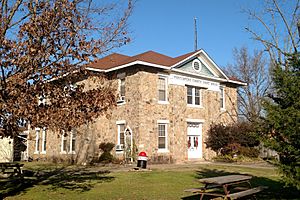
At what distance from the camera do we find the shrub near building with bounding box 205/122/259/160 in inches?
944

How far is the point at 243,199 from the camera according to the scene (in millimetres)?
9500

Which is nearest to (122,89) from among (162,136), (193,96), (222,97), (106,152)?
(162,136)

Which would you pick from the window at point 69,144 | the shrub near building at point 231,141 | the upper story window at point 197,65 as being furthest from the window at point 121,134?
the upper story window at point 197,65

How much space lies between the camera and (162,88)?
2311 cm

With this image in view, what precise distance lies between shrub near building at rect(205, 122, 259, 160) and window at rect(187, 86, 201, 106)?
2.37 metres

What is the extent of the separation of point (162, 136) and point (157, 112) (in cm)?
170

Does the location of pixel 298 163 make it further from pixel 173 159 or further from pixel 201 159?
pixel 201 159

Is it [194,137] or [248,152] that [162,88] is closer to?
[194,137]

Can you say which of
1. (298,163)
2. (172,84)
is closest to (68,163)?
(172,84)

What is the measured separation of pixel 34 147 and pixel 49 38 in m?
22.8

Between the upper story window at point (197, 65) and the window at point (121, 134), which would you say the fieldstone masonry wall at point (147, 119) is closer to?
the window at point (121, 134)

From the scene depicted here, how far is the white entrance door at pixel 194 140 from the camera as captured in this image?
80.1ft

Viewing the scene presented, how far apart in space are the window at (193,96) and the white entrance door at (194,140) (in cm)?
163

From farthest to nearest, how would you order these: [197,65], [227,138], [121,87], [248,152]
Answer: [197,65]
[227,138]
[248,152]
[121,87]
